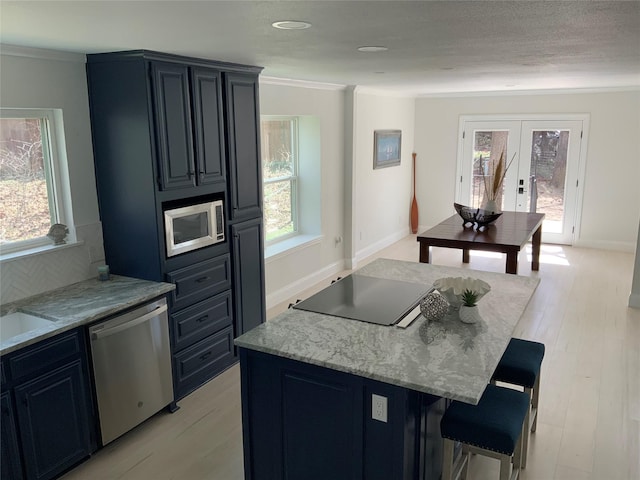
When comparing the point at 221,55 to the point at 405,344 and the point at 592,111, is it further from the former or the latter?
the point at 592,111

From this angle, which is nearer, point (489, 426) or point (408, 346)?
point (489, 426)

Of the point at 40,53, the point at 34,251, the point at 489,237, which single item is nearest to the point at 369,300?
the point at 34,251

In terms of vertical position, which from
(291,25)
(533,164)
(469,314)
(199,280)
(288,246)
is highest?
(291,25)

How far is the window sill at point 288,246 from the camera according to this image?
532cm

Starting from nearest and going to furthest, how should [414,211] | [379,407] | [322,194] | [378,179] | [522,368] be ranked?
[379,407] → [522,368] → [322,194] → [378,179] → [414,211]

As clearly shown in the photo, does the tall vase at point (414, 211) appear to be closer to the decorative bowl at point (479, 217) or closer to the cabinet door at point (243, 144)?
the decorative bowl at point (479, 217)

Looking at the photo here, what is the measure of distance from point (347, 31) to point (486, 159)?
6.31 metres

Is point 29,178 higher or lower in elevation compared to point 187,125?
lower

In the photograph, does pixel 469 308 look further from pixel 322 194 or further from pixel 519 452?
pixel 322 194

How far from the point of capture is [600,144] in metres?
7.45

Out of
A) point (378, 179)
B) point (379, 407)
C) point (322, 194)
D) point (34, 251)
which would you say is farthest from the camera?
point (378, 179)

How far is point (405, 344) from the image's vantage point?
2.39 meters

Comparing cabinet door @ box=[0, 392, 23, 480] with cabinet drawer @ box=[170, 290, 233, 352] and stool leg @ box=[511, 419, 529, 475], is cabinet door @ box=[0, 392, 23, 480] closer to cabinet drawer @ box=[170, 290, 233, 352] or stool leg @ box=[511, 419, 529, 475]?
cabinet drawer @ box=[170, 290, 233, 352]

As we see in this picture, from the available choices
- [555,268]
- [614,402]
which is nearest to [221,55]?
[614,402]
